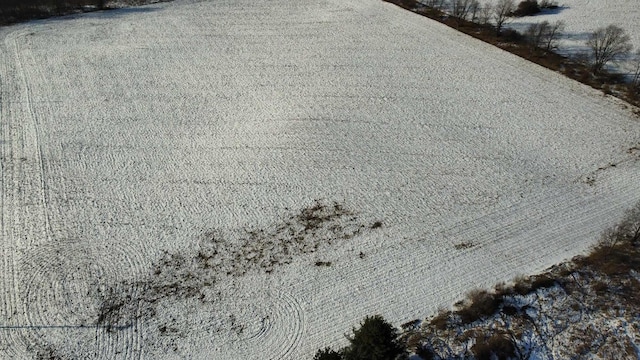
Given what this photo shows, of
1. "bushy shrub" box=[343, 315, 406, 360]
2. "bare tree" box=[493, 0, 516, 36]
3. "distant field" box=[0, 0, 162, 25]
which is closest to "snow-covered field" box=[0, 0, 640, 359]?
"bushy shrub" box=[343, 315, 406, 360]

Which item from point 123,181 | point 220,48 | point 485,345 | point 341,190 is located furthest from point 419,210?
point 220,48

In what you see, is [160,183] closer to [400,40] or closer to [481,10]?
[400,40]

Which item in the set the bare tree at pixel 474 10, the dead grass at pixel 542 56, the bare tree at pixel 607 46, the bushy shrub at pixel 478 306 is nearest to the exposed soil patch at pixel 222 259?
the bushy shrub at pixel 478 306

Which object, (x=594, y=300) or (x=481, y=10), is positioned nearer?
(x=594, y=300)

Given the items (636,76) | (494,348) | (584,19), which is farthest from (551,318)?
(584,19)

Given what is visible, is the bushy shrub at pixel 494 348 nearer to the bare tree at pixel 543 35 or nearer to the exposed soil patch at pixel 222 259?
the exposed soil patch at pixel 222 259

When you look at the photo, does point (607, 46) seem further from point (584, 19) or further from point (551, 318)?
point (551, 318)
